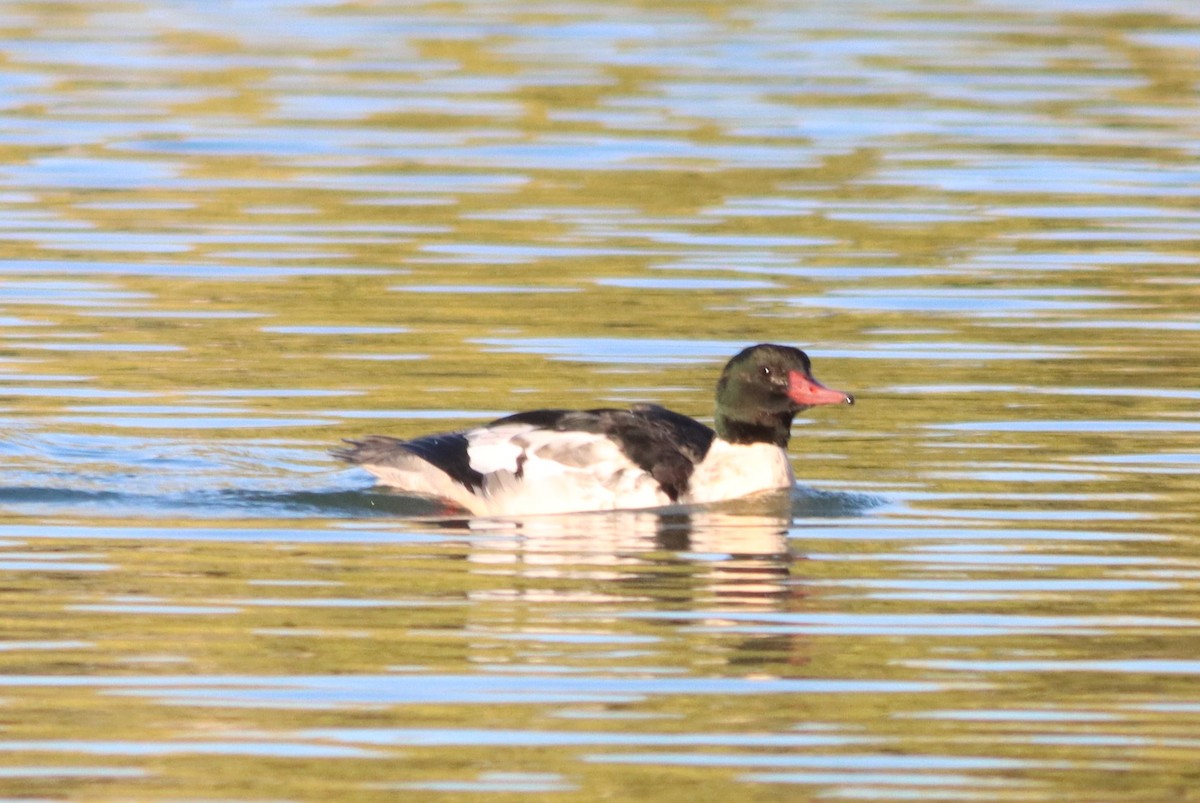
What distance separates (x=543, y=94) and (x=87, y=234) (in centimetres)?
919

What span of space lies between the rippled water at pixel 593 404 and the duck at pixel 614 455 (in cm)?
17

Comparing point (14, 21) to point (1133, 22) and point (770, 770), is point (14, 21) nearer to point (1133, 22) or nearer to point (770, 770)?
point (1133, 22)

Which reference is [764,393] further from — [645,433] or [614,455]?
[614,455]

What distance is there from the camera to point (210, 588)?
1064 cm

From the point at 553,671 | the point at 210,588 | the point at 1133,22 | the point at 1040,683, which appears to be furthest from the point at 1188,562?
the point at 1133,22

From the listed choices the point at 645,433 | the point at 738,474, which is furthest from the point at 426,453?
the point at 738,474

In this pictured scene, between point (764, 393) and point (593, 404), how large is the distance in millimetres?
2002

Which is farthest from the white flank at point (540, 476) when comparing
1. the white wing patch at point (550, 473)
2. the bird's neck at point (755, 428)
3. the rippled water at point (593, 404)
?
the bird's neck at point (755, 428)

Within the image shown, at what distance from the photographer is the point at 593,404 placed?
593 inches

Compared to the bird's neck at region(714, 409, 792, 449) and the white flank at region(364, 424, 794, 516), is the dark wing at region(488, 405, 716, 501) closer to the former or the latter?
the white flank at region(364, 424, 794, 516)

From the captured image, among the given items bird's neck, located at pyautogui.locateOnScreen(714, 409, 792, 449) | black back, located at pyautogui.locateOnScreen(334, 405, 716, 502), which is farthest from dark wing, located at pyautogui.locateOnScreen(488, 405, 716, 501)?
bird's neck, located at pyautogui.locateOnScreen(714, 409, 792, 449)

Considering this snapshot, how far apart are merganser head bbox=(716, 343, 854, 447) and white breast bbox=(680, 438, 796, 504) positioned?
0.11 metres

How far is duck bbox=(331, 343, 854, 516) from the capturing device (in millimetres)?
12742

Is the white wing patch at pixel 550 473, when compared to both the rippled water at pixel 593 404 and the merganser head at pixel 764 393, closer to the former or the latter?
the rippled water at pixel 593 404
